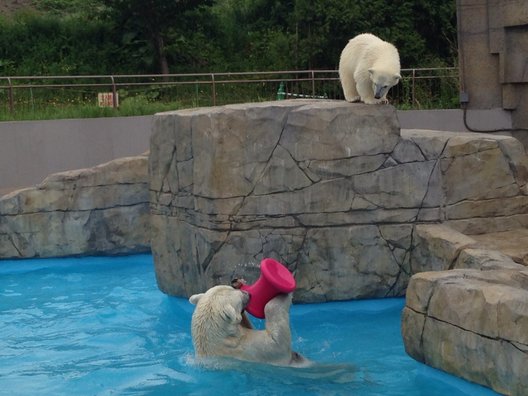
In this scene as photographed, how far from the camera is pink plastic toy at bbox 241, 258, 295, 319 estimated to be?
5.80 meters

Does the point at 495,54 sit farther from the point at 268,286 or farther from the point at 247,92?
the point at 268,286

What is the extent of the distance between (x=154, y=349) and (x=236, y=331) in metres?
1.63

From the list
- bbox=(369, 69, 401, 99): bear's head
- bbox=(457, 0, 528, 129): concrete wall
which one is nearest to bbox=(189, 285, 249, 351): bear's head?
bbox=(369, 69, 401, 99): bear's head

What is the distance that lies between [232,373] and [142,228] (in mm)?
5459

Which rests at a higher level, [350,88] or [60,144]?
[350,88]

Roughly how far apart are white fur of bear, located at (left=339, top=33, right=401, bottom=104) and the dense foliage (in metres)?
9.86

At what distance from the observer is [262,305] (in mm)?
6039

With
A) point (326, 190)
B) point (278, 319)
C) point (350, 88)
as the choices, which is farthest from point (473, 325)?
point (350, 88)

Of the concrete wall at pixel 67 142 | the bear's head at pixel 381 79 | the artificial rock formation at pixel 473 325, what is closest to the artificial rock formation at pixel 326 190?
the bear's head at pixel 381 79

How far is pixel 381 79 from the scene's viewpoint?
762 centimetres

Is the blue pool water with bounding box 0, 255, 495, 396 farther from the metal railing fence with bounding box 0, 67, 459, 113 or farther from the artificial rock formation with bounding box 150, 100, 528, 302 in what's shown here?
the metal railing fence with bounding box 0, 67, 459, 113

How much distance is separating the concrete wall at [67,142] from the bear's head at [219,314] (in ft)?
28.2

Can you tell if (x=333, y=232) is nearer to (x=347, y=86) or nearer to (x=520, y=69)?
(x=347, y=86)

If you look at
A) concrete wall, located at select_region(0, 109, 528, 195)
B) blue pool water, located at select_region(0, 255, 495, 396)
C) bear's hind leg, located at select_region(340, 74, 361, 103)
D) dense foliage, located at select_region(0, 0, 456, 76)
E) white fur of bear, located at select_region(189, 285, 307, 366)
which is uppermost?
dense foliage, located at select_region(0, 0, 456, 76)
